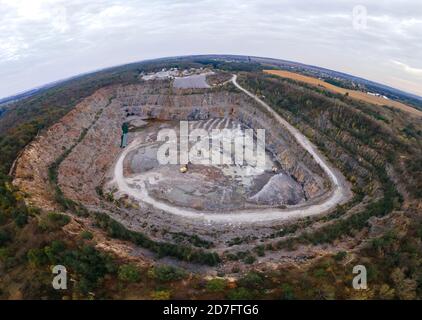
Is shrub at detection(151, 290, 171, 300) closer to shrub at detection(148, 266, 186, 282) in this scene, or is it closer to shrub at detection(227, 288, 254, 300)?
shrub at detection(148, 266, 186, 282)

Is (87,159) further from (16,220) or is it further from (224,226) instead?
(224,226)

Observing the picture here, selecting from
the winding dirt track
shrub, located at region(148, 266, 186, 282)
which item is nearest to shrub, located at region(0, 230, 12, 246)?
shrub, located at region(148, 266, 186, 282)

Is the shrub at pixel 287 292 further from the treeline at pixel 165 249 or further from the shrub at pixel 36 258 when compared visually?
the shrub at pixel 36 258

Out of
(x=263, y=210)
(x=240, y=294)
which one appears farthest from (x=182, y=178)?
(x=240, y=294)

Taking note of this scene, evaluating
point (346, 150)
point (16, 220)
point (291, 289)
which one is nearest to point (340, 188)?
point (346, 150)

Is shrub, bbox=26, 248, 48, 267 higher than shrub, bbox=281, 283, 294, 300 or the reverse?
higher

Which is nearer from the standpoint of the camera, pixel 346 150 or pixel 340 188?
pixel 340 188

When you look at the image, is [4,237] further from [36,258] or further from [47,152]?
[47,152]

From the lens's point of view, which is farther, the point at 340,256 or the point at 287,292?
the point at 340,256

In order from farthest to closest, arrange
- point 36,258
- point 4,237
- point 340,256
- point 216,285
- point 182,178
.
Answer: point 182,178 → point 4,237 → point 340,256 → point 36,258 → point 216,285
